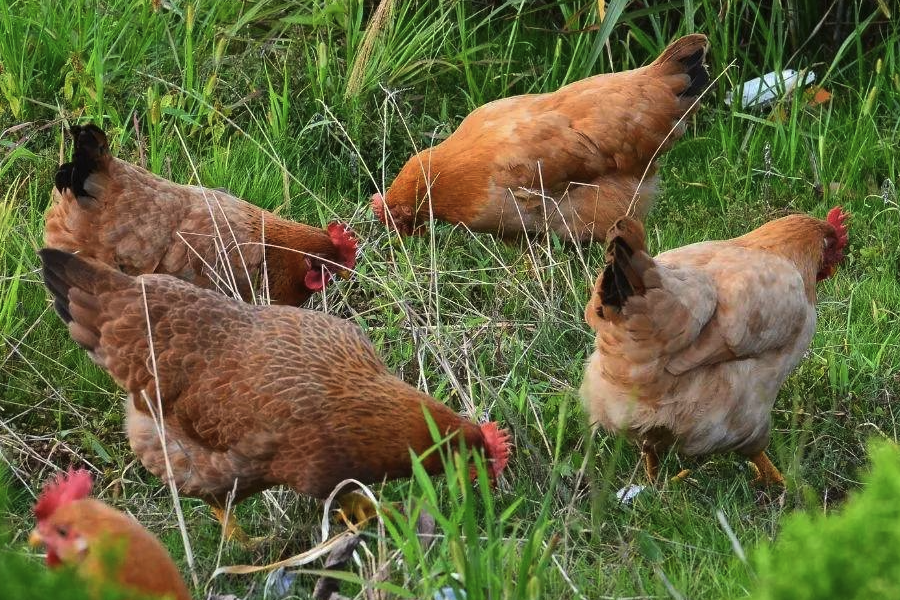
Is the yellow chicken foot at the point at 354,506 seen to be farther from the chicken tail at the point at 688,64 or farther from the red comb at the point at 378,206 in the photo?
the chicken tail at the point at 688,64

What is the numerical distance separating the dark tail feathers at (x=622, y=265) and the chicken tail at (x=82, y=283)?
5.00 feet

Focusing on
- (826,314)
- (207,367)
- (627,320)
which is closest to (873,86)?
(826,314)

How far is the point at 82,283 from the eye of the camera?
11.6 ft

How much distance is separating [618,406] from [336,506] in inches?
40.5

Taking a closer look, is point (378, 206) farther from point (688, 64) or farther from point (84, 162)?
point (688, 64)

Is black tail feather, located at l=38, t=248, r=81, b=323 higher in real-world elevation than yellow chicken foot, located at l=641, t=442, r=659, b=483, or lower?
higher

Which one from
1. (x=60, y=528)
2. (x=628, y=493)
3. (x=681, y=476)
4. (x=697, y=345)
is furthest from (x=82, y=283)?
(x=681, y=476)

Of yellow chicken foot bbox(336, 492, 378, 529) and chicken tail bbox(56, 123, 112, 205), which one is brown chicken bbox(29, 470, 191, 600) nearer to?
yellow chicken foot bbox(336, 492, 378, 529)

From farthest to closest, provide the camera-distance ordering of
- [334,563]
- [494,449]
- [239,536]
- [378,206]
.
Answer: [378,206]
[239,536]
[494,449]
[334,563]

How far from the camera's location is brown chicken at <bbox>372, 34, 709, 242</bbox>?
538 cm

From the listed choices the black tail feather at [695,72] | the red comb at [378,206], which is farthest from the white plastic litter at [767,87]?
the red comb at [378,206]

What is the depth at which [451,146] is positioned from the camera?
555 centimetres

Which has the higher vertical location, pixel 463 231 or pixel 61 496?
pixel 61 496

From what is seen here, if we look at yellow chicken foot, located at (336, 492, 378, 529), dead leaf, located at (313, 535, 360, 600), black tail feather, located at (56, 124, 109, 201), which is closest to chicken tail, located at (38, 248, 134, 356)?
black tail feather, located at (56, 124, 109, 201)
